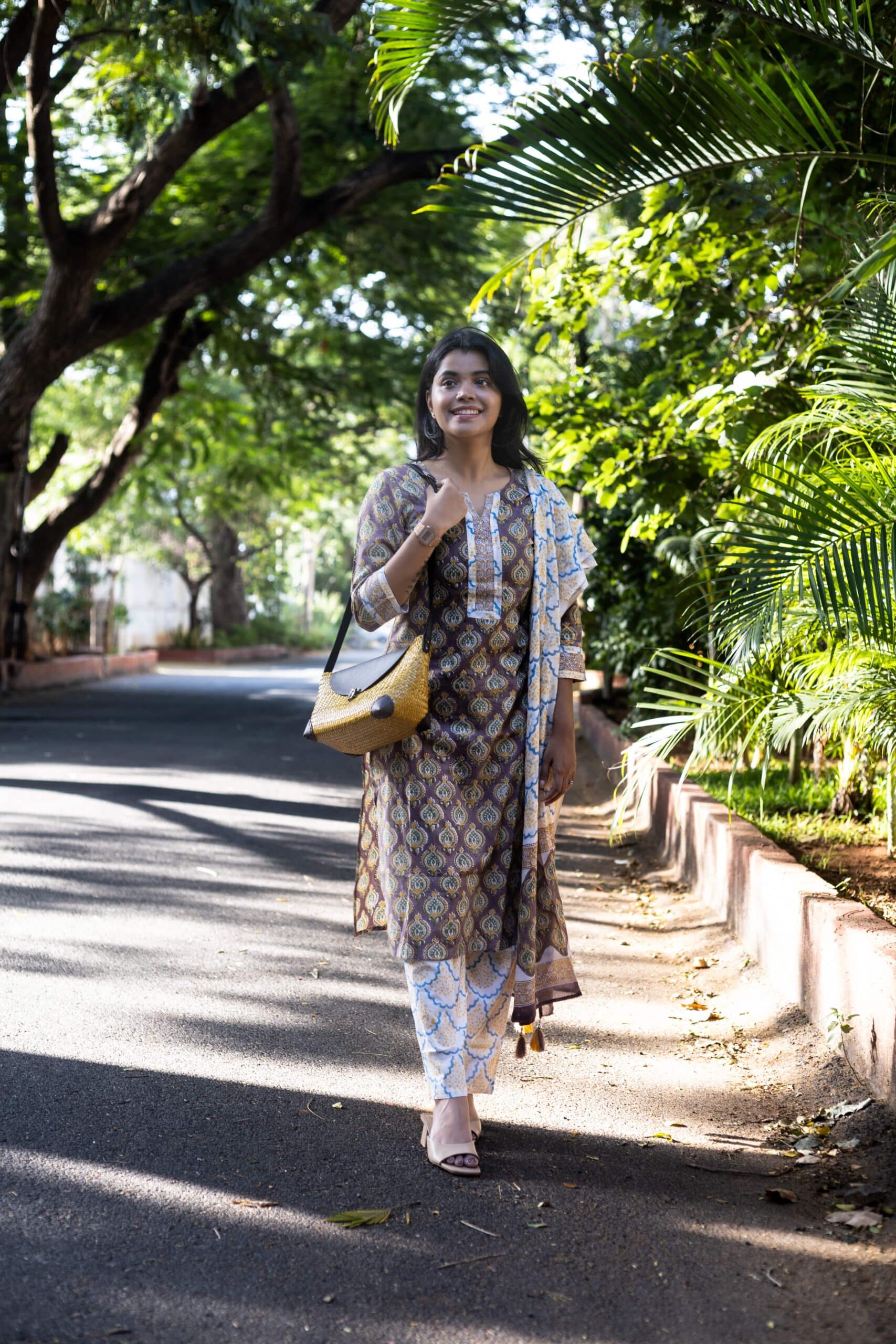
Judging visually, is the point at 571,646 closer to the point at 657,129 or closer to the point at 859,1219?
the point at 859,1219

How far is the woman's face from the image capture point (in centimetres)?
340

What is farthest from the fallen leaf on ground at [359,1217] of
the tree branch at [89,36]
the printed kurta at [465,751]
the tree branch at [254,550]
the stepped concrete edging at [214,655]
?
the tree branch at [254,550]

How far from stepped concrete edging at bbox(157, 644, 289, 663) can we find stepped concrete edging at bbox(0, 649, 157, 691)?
6.94 meters

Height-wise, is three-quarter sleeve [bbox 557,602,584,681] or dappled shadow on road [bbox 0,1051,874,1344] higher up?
three-quarter sleeve [bbox 557,602,584,681]

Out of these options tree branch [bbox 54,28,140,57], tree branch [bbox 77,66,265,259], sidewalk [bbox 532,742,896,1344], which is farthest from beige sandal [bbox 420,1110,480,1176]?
tree branch [bbox 77,66,265,259]

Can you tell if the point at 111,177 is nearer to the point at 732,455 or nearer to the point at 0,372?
the point at 0,372

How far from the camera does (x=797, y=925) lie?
13.8 ft

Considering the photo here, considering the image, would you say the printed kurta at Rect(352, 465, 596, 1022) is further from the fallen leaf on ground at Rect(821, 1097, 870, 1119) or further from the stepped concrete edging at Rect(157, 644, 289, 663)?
the stepped concrete edging at Rect(157, 644, 289, 663)

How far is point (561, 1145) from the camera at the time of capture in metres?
3.32

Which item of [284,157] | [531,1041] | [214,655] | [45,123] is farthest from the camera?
[214,655]

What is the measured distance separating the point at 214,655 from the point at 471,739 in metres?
32.2

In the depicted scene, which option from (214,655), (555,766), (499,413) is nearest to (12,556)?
(214,655)

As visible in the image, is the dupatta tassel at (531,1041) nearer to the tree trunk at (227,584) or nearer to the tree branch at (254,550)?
the tree trunk at (227,584)

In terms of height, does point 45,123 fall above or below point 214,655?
above
